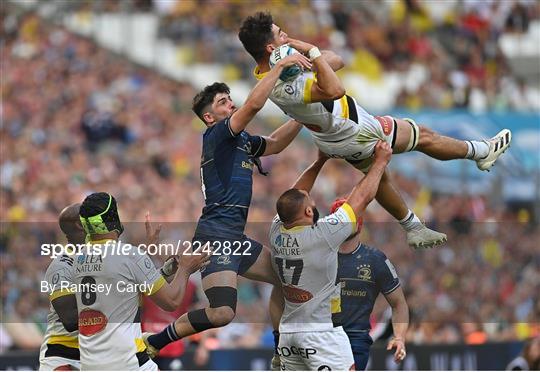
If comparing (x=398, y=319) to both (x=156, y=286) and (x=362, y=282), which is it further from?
(x=156, y=286)

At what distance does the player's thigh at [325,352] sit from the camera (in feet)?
33.8

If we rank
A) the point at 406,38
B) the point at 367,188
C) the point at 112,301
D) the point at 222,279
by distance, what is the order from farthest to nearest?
the point at 406,38, the point at 222,279, the point at 367,188, the point at 112,301

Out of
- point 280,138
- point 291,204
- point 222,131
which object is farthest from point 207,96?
point 291,204

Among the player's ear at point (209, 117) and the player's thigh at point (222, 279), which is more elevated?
the player's ear at point (209, 117)

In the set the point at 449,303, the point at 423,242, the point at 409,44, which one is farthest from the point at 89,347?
the point at 409,44

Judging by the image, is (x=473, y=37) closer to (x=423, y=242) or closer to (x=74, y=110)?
(x=74, y=110)

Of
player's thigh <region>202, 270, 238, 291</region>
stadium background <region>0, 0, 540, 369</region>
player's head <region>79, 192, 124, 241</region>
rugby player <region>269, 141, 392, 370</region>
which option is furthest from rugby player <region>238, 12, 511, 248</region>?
stadium background <region>0, 0, 540, 369</region>

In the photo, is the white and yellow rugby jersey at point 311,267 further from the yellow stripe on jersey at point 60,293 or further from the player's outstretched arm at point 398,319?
the yellow stripe on jersey at point 60,293

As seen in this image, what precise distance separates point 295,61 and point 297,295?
1.82 metres

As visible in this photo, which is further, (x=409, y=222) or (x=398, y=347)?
(x=409, y=222)

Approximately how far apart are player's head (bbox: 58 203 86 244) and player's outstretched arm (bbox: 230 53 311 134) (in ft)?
4.97

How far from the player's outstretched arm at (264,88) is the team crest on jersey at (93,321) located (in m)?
1.90

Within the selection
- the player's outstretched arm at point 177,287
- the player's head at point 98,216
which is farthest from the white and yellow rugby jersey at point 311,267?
the player's head at point 98,216

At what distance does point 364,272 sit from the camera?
11.4 metres
